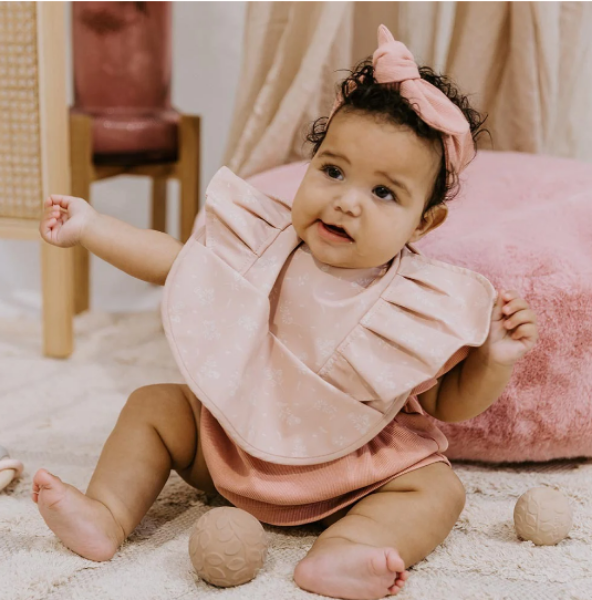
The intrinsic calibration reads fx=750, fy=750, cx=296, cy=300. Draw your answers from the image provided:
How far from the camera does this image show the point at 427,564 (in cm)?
79

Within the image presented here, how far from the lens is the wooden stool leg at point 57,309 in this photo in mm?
1421

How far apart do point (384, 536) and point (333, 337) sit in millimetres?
207

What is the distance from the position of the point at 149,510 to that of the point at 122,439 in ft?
0.33

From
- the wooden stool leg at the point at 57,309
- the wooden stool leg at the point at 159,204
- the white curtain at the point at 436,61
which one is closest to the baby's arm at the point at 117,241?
the wooden stool leg at the point at 57,309

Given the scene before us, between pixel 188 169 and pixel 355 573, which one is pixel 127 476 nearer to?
pixel 355 573

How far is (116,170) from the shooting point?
5.53 feet

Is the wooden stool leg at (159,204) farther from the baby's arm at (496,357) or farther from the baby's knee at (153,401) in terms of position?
the baby's arm at (496,357)

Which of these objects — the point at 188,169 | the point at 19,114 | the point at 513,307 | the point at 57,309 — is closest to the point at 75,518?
the point at 513,307

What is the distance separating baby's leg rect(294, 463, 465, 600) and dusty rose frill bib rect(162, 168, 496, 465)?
0.23ft

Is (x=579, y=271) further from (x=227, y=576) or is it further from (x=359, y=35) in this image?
(x=359, y=35)

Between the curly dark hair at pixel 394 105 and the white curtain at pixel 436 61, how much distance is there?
2.31 feet

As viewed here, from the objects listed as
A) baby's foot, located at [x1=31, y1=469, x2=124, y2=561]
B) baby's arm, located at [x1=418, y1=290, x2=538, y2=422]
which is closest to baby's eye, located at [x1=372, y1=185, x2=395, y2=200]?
baby's arm, located at [x1=418, y1=290, x2=538, y2=422]

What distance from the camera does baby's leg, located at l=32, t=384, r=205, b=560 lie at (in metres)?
0.73

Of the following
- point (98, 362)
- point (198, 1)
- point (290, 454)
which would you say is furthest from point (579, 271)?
point (198, 1)
